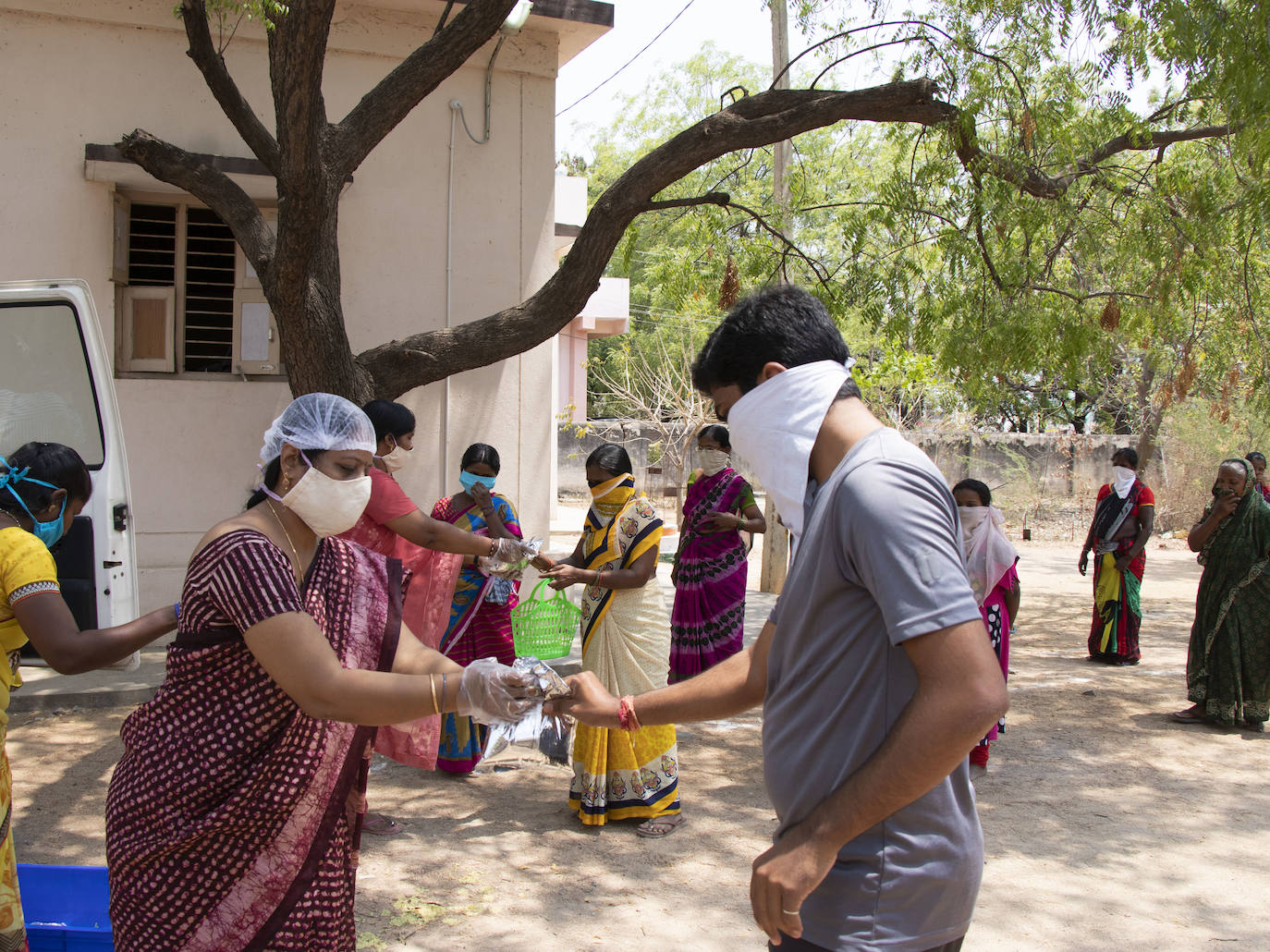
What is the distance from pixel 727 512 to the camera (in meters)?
5.82

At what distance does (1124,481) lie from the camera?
8961 millimetres

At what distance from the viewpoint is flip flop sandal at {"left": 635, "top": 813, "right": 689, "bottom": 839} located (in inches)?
187

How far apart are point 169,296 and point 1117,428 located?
82.2 ft

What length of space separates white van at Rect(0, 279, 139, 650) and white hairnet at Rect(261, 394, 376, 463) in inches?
133

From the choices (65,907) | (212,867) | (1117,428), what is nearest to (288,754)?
(212,867)

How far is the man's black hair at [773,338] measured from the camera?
1.85 metres

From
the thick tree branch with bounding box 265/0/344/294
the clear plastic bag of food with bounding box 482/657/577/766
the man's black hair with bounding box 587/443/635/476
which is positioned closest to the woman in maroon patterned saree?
the clear plastic bag of food with bounding box 482/657/577/766

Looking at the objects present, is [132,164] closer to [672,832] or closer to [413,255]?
[413,255]

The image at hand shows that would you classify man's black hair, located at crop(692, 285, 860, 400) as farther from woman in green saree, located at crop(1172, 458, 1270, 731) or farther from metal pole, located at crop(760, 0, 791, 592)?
metal pole, located at crop(760, 0, 791, 592)

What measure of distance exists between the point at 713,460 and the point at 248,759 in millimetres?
4153

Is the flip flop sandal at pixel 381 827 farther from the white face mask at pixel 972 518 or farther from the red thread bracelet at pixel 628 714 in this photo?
the white face mask at pixel 972 518

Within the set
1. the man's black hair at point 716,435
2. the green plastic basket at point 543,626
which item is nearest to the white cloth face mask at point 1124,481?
the man's black hair at point 716,435

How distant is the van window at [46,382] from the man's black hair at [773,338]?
4426 millimetres

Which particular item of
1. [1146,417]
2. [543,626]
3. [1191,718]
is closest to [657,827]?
[543,626]
